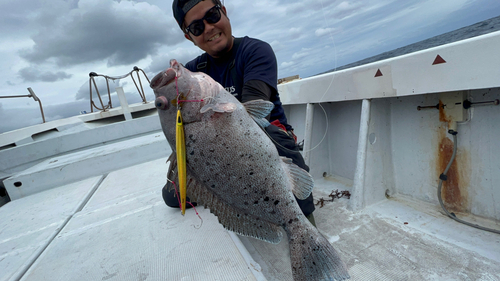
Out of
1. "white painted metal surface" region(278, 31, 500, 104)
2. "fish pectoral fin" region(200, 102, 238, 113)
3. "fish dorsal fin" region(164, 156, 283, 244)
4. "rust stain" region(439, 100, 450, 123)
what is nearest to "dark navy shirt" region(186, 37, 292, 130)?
"fish pectoral fin" region(200, 102, 238, 113)

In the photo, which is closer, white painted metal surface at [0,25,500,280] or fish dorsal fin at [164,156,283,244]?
fish dorsal fin at [164,156,283,244]

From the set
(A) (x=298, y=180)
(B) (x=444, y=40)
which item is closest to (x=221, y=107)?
(A) (x=298, y=180)

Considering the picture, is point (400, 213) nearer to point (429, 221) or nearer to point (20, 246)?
point (429, 221)

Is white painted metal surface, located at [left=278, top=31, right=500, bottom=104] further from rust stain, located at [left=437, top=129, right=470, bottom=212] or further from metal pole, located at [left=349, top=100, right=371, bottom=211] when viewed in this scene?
rust stain, located at [left=437, top=129, right=470, bottom=212]

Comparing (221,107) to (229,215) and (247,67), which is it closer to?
(229,215)

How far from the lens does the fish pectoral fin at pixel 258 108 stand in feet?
5.05

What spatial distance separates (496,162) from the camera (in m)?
2.19

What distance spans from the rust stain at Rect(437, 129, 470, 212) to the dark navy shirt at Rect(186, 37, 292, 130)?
1.74 meters

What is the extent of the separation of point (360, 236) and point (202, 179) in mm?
1685

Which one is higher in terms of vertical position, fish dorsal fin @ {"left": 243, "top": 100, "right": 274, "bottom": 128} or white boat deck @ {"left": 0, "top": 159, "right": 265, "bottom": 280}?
fish dorsal fin @ {"left": 243, "top": 100, "right": 274, "bottom": 128}

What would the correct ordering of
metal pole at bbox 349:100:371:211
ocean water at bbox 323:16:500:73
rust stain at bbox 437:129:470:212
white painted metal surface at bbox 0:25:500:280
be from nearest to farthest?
1. white painted metal surface at bbox 0:25:500:280
2. rust stain at bbox 437:129:470:212
3. metal pole at bbox 349:100:371:211
4. ocean water at bbox 323:16:500:73

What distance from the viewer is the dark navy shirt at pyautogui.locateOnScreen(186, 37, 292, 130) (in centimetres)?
201

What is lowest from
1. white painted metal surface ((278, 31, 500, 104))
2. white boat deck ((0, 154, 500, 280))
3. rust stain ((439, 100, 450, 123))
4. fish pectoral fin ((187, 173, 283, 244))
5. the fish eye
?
white boat deck ((0, 154, 500, 280))

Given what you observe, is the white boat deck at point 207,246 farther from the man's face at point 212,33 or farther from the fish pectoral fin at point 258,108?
the man's face at point 212,33
